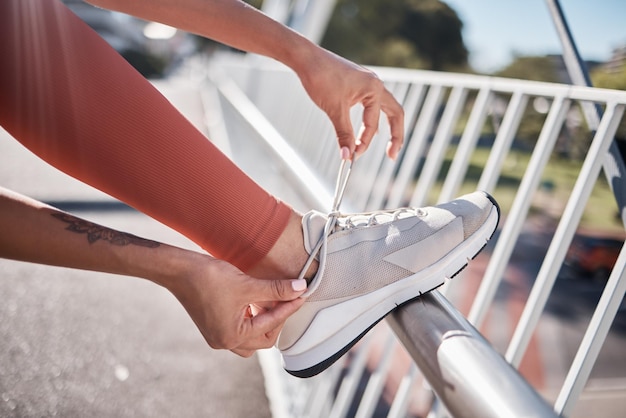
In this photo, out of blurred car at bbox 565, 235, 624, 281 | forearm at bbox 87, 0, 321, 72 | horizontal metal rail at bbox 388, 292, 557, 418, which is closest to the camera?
horizontal metal rail at bbox 388, 292, 557, 418

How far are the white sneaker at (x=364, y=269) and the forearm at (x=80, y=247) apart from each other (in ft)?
0.99

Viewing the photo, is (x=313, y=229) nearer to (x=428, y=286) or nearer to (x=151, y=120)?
(x=428, y=286)

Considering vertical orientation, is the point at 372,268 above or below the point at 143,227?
above

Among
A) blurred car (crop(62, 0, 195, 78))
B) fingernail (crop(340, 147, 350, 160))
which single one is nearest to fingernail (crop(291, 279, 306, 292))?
fingernail (crop(340, 147, 350, 160))

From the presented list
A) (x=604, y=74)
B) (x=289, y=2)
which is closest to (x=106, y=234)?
(x=604, y=74)

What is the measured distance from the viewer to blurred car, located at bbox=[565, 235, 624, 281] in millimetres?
16516

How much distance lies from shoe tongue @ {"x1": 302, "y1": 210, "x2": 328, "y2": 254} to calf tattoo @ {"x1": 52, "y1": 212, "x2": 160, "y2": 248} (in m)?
0.32

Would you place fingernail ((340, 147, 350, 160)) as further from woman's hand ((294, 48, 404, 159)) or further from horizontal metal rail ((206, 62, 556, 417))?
horizontal metal rail ((206, 62, 556, 417))

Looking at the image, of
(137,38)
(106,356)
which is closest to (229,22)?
(106,356)

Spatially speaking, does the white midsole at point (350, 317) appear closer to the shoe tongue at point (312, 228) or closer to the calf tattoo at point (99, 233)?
the shoe tongue at point (312, 228)

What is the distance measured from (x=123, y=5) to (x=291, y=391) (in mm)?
1567

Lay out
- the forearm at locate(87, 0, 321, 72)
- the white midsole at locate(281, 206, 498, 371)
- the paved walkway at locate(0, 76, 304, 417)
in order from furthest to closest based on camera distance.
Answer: the paved walkway at locate(0, 76, 304, 417)
the forearm at locate(87, 0, 321, 72)
the white midsole at locate(281, 206, 498, 371)

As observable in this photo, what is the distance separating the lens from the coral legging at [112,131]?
89 centimetres

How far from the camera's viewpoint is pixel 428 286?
1.02m
